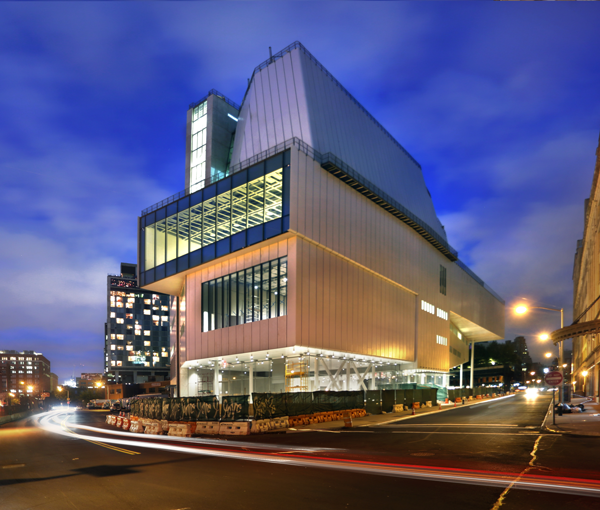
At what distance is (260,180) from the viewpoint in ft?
136

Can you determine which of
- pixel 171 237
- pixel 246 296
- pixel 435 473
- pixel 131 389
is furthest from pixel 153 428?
pixel 131 389

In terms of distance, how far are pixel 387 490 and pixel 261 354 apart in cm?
3410

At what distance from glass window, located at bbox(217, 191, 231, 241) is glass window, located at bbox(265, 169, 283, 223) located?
15.5ft

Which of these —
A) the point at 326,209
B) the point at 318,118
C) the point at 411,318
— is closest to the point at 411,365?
the point at 411,318

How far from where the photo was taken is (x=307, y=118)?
148 feet

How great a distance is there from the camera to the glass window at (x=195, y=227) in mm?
47094

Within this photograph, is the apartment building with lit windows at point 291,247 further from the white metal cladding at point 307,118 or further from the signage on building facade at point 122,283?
the signage on building facade at point 122,283

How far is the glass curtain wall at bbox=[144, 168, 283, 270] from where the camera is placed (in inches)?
1610

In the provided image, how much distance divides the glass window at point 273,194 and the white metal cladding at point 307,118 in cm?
631

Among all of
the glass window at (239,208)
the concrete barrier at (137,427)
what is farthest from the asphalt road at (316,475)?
the glass window at (239,208)

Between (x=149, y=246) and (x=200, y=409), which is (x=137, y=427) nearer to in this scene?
(x=200, y=409)

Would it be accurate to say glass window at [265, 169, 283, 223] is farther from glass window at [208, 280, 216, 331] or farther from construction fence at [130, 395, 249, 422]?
construction fence at [130, 395, 249, 422]

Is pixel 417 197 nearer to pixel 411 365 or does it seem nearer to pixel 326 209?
pixel 411 365

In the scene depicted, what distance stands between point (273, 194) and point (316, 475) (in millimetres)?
29992
